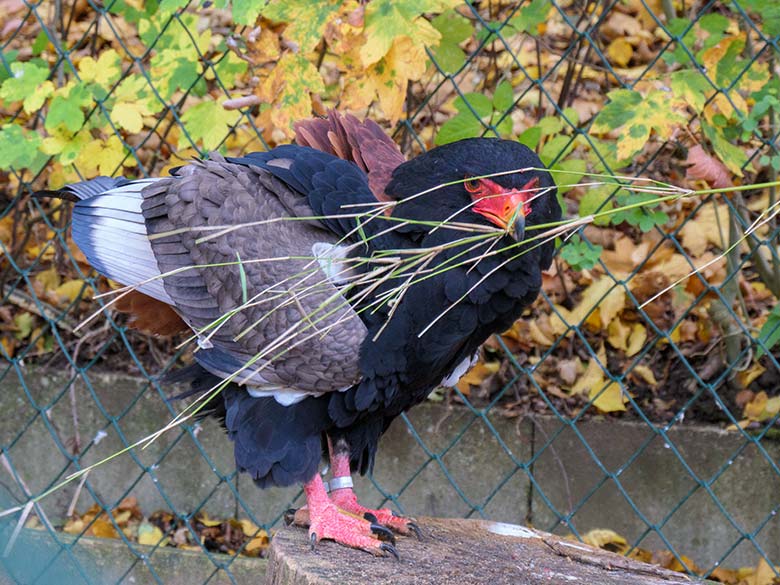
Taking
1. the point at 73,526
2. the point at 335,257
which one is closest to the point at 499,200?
the point at 335,257

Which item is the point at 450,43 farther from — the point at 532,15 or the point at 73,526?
the point at 73,526

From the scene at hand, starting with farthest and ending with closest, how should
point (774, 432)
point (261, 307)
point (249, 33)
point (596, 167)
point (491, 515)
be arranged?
point (491, 515)
point (774, 432)
point (596, 167)
point (249, 33)
point (261, 307)

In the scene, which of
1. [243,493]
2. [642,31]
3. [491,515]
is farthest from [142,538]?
[642,31]

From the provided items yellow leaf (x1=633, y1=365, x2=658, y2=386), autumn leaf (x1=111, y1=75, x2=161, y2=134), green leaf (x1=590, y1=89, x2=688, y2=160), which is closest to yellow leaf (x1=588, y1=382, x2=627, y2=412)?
yellow leaf (x1=633, y1=365, x2=658, y2=386)

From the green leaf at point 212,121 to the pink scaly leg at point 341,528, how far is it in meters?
1.16

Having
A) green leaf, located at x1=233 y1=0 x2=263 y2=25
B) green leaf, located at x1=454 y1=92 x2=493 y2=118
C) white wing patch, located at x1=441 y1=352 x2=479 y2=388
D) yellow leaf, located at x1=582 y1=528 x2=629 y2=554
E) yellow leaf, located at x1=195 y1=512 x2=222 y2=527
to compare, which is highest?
green leaf, located at x1=233 y1=0 x2=263 y2=25

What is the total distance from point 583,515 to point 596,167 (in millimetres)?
1189

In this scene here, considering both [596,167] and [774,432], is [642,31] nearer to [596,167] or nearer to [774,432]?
[596,167]

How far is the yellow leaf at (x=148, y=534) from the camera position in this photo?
12.1 ft

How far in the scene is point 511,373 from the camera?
3625 mm

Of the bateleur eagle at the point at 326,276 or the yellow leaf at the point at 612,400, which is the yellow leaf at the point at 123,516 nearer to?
the bateleur eagle at the point at 326,276

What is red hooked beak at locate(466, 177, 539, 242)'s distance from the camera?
6.96 feet

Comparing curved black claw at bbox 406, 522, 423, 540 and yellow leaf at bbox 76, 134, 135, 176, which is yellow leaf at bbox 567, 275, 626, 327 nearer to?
curved black claw at bbox 406, 522, 423, 540

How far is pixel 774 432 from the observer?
3.24m
